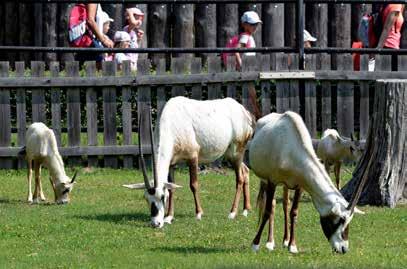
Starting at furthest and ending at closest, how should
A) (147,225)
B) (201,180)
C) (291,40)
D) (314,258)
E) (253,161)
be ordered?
(291,40) → (201,180) → (147,225) → (253,161) → (314,258)

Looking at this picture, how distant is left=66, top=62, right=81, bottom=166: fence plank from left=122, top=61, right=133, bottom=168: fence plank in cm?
67

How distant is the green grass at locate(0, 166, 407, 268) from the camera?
12969 mm

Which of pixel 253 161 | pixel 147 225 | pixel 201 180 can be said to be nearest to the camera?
pixel 253 161

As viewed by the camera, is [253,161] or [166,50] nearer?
[253,161]

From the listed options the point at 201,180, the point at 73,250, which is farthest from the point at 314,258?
the point at 201,180

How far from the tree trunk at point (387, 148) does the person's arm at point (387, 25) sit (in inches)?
205

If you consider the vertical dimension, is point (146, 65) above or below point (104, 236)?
above

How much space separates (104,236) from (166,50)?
6537mm

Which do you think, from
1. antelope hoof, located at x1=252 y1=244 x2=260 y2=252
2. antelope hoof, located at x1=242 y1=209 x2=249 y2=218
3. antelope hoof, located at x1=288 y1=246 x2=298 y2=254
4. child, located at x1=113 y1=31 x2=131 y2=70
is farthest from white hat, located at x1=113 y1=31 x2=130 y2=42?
antelope hoof, located at x1=288 y1=246 x2=298 y2=254

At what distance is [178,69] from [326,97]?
231 centimetres

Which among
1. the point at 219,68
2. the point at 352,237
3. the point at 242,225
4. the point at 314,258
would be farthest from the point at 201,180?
the point at 314,258

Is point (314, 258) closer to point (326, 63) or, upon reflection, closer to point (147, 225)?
point (147, 225)

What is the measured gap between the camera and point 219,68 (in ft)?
68.5

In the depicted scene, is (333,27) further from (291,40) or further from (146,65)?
(146,65)
